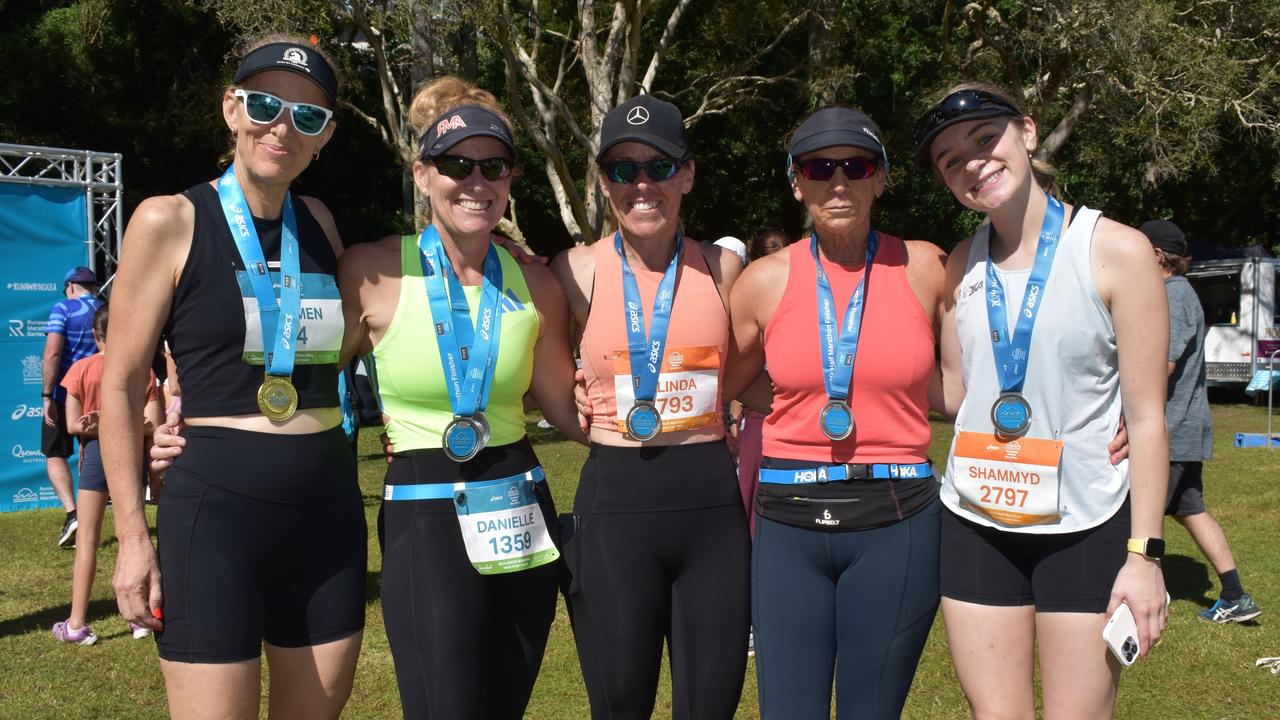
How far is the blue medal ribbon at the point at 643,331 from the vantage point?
115 inches

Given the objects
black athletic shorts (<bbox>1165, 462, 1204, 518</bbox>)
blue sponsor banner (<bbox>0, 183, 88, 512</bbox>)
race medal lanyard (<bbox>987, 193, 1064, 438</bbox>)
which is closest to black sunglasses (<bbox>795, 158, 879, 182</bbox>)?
race medal lanyard (<bbox>987, 193, 1064, 438</bbox>)

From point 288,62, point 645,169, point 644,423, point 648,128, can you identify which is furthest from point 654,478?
point 288,62

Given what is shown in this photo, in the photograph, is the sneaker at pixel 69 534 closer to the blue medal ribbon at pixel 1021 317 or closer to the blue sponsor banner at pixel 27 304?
the blue sponsor banner at pixel 27 304

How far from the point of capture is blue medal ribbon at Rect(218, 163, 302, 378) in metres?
2.53

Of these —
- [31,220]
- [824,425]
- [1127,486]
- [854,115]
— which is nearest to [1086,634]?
[1127,486]

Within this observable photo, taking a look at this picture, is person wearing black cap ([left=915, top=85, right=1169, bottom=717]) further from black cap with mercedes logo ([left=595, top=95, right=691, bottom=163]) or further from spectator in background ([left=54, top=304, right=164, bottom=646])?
spectator in background ([left=54, top=304, right=164, bottom=646])

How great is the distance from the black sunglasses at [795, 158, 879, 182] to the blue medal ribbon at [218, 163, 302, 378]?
1.41 meters

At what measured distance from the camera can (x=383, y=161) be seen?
25.0m

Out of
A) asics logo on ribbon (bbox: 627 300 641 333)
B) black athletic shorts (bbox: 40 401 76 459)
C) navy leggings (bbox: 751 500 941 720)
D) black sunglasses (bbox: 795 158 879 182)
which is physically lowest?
black athletic shorts (bbox: 40 401 76 459)

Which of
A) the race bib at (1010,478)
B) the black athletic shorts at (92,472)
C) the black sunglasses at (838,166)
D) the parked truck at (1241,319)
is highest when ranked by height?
the black sunglasses at (838,166)

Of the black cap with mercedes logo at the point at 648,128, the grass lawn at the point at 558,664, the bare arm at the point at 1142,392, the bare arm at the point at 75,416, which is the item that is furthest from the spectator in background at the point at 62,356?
the bare arm at the point at 1142,392

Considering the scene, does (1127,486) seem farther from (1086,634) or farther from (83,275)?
(83,275)

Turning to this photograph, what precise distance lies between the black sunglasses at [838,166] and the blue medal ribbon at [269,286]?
4.63 ft

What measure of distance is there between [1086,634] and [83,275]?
818cm
